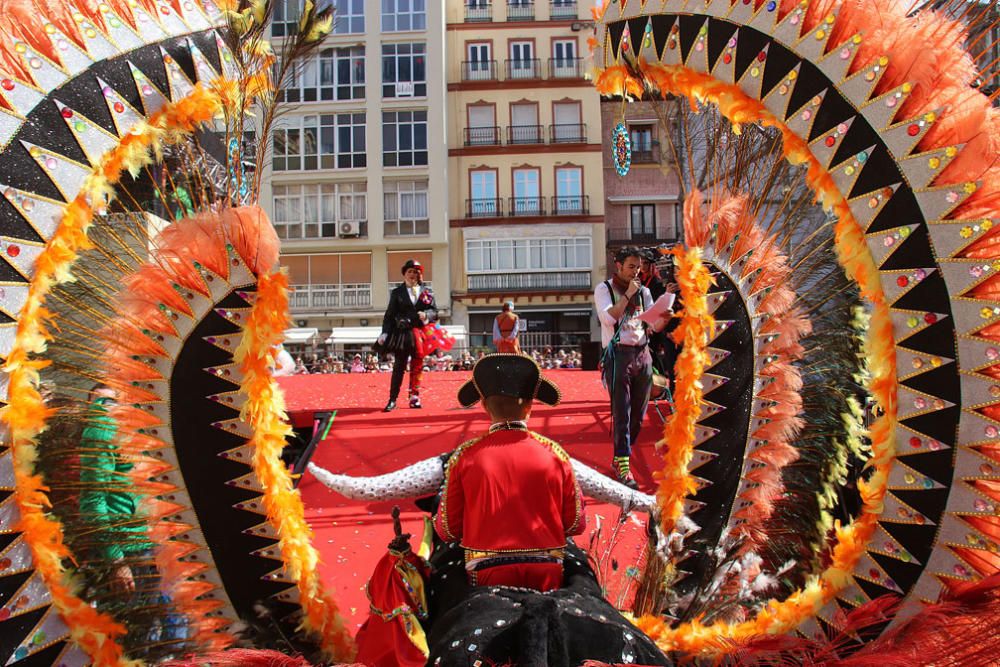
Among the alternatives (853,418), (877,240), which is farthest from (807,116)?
(853,418)

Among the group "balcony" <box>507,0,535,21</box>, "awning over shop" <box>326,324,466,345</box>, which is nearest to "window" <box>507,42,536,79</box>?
"balcony" <box>507,0,535,21</box>

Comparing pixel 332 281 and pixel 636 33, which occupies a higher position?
pixel 332 281

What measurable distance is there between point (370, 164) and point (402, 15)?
5755mm

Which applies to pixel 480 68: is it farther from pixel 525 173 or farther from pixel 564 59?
pixel 525 173

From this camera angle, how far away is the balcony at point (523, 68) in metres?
30.8

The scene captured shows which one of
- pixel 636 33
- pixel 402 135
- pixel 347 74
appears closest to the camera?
pixel 636 33

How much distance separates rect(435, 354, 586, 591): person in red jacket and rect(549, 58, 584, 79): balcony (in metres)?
30.0

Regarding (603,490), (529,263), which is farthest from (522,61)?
(603,490)

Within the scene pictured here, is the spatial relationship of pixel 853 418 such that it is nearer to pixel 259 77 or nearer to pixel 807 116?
pixel 807 116

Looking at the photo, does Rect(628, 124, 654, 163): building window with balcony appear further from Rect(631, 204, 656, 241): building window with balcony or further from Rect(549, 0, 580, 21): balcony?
Rect(549, 0, 580, 21): balcony

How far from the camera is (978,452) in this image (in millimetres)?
2254

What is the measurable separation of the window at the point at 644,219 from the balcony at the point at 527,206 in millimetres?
3837

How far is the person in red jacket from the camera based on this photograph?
7.66 ft

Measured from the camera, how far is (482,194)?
3039 cm
